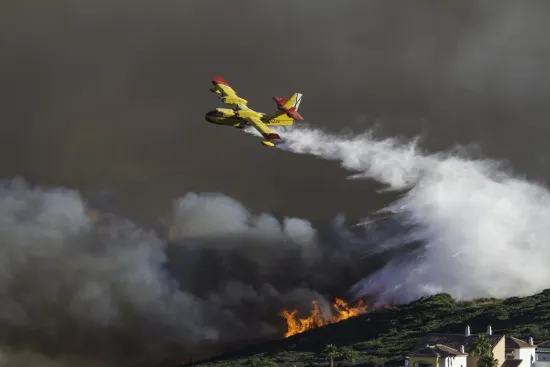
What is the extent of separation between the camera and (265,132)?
174 meters

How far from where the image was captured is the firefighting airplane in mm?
176750

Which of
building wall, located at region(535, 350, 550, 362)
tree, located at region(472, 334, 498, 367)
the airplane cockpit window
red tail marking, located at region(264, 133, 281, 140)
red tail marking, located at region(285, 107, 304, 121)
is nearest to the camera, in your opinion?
tree, located at region(472, 334, 498, 367)

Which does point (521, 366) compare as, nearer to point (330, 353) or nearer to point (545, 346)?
point (545, 346)

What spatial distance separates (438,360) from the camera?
166125 mm

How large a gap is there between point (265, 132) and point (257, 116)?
808 centimetres

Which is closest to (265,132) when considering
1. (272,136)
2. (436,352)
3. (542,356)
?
(272,136)

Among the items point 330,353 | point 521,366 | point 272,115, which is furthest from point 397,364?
point 272,115

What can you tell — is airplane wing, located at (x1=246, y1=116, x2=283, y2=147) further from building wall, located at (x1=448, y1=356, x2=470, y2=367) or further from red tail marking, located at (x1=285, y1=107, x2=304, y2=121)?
building wall, located at (x1=448, y1=356, x2=470, y2=367)

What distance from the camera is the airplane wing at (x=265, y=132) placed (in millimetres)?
169625

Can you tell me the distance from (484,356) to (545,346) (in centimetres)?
2740

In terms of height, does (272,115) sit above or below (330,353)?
above

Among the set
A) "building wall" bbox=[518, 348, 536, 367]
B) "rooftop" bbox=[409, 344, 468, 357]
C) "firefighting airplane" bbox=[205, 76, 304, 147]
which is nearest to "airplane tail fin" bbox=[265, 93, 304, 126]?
"firefighting airplane" bbox=[205, 76, 304, 147]

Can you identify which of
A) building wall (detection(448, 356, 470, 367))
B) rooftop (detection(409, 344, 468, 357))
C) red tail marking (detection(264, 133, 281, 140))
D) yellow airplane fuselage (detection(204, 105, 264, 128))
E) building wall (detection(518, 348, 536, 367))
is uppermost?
yellow airplane fuselage (detection(204, 105, 264, 128))

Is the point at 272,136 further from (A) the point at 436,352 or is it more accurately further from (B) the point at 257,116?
(A) the point at 436,352
